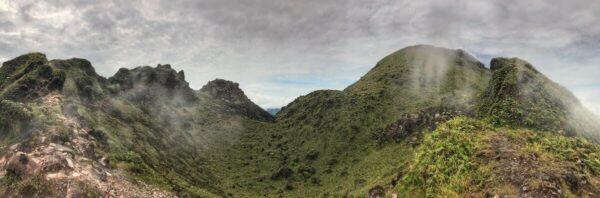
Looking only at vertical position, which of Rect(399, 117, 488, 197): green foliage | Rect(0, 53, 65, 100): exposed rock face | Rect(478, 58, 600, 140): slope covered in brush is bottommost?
Rect(399, 117, 488, 197): green foliage

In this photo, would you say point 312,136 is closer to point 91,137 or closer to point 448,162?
point 91,137

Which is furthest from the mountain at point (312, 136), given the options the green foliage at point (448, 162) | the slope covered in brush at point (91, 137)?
the slope covered in brush at point (91, 137)

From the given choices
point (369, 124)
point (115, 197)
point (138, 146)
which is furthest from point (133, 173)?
point (369, 124)

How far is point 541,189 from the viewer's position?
1494 inches

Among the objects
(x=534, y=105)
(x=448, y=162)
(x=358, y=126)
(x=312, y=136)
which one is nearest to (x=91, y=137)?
(x=448, y=162)

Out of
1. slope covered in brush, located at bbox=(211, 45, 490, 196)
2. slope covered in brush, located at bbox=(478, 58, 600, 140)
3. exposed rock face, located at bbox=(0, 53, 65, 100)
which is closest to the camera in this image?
slope covered in brush, located at bbox=(478, 58, 600, 140)

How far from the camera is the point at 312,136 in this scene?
484ft

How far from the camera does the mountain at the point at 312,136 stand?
46281 millimetres

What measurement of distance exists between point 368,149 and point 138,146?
60965 millimetres

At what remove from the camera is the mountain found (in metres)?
46.3

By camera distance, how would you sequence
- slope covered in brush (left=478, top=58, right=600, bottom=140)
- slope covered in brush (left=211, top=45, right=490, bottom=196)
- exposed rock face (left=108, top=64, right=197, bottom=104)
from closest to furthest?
slope covered in brush (left=478, top=58, right=600, bottom=140), slope covered in brush (left=211, top=45, right=490, bottom=196), exposed rock face (left=108, top=64, right=197, bottom=104)

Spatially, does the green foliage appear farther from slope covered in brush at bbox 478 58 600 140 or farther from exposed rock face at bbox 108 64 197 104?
exposed rock face at bbox 108 64 197 104

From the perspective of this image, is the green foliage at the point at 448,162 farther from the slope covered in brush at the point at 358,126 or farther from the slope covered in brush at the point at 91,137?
the slope covered in brush at the point at 91,137

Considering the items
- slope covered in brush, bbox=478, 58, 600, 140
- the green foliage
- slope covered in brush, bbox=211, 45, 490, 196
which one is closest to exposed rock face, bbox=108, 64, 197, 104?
slope covered in brush, bbox=211, 45, 490, 196
